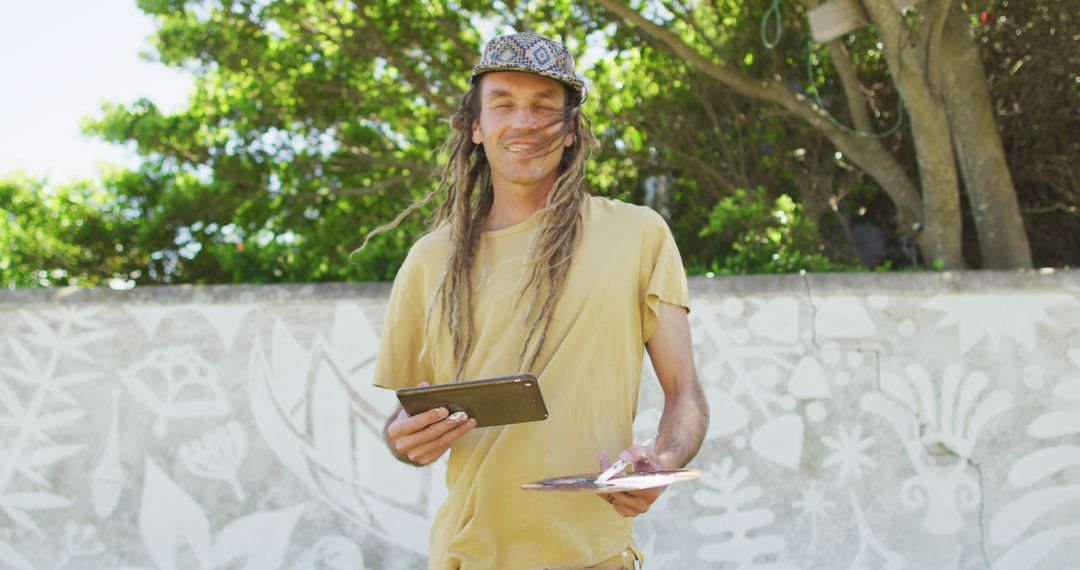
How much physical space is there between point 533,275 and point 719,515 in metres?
3.25

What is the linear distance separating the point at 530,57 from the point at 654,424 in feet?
10.6

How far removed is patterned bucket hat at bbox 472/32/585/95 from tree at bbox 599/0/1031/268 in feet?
12.4

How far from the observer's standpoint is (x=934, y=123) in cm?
583

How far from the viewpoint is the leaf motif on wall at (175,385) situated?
211 inches

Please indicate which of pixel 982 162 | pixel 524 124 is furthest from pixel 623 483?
pixel 982 162

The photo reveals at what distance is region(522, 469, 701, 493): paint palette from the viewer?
5.83ft

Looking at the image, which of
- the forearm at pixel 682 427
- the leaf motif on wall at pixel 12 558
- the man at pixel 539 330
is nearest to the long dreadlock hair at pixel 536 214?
the man at pixel 539 330

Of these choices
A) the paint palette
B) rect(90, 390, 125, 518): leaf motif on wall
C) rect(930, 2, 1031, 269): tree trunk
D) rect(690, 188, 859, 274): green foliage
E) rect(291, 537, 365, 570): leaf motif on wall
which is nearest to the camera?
the paint palette

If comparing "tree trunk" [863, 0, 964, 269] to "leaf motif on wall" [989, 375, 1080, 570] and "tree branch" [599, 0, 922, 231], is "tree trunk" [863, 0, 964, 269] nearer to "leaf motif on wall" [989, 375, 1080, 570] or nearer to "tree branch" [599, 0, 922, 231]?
"tree branch" [599, 0, 922, 231]

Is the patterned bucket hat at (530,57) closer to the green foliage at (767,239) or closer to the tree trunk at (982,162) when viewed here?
the green foliage at (767,239)

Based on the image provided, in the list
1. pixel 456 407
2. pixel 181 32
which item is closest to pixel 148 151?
pixel 181 32

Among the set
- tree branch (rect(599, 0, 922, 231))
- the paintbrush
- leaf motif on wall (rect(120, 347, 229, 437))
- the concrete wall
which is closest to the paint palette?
the paintbrush

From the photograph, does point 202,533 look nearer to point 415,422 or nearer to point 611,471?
point 415,422

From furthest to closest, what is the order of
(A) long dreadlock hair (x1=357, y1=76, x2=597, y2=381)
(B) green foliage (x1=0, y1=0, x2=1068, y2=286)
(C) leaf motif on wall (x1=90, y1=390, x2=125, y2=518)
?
(B) green foliage (x1=0, y1=0, x2=1068, y2=286) < (C) leaf motif on wall (x1=90, y1=390, x2=125, y2=518) < (A) long dreadlock hair (x1=357, y1=76, x2=597, y2=381)
